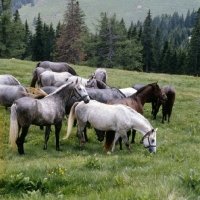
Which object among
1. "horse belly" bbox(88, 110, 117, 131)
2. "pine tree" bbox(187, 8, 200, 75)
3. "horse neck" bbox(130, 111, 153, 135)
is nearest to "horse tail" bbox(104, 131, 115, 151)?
"horse belly" bbox(88, 110, 117, 131)

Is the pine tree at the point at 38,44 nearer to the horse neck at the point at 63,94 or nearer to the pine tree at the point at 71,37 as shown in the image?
the pine tree at the point at 71,37

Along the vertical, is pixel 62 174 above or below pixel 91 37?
below

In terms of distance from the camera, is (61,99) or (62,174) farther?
(61,99)

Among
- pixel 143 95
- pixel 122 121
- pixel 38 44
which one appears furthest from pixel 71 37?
pixel 122 121

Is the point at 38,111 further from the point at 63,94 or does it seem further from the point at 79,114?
the point at 79,114

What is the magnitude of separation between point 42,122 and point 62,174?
3.83 m

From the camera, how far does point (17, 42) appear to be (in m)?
67.2

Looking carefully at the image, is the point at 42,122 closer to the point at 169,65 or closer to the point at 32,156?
the point at 32,156

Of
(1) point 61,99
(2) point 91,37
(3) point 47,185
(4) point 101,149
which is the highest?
(2) point 91,37

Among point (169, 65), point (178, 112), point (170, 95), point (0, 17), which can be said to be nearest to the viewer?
point (170, 95)

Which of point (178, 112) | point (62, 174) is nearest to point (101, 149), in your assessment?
point (62, 174)

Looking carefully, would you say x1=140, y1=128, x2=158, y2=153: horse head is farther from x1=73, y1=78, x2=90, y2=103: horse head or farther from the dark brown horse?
x1=73, y1=78, x2=90, y2=103: horse head

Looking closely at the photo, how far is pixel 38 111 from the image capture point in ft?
35.3

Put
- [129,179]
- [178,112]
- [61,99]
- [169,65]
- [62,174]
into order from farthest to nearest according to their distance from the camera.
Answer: [169,65], [178,112], [61,99], [62,174], [129,179]
